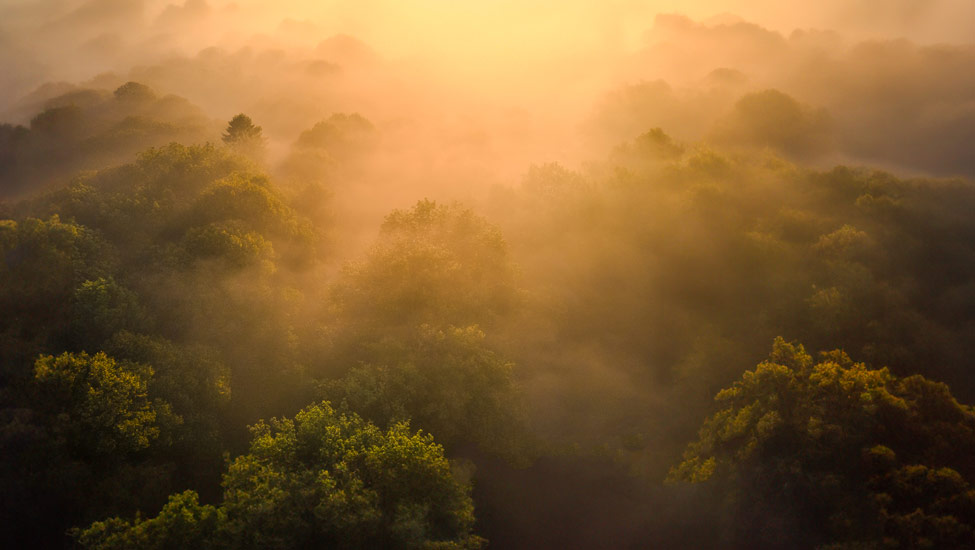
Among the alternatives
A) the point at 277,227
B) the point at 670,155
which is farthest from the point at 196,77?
the point at 670,155

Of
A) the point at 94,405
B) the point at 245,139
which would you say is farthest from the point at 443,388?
the point at 245,139

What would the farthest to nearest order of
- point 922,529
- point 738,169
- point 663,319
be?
point 738,169, point 663,319, point 922,529

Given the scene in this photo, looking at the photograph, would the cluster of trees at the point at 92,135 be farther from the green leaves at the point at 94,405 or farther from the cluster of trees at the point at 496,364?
the green leaves at the point at 94,405

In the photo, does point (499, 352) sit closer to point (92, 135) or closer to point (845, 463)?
point (845, 463)

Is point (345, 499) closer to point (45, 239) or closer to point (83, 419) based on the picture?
point (83, 419)

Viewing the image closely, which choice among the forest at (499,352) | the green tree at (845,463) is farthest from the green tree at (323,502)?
the green tree at (845,463)

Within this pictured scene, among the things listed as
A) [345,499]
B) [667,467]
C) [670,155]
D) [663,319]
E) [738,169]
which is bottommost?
[345,499]
